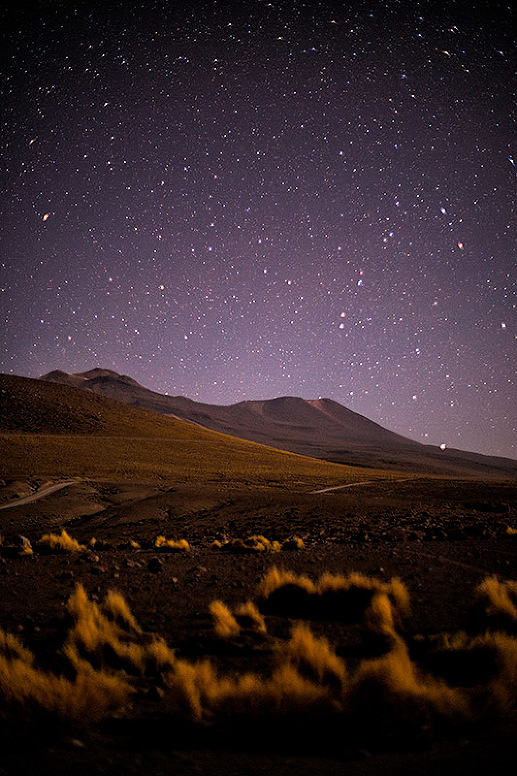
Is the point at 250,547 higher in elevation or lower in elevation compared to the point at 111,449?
higher

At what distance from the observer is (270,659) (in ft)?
12.2

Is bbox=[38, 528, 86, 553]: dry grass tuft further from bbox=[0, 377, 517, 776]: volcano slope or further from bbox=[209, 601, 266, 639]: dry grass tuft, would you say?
bbox=[209, 601, 266, 639]: dry grass tuft

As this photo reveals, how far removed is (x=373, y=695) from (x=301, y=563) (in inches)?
172

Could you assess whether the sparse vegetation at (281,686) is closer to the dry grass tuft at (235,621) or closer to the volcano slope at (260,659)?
the volcano slope at (260,659)

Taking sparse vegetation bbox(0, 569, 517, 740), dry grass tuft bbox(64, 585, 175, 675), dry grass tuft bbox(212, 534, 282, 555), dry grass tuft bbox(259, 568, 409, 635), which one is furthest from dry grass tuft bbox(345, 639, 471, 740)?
dry grass tuft bbox(212, 534, 282, 555)

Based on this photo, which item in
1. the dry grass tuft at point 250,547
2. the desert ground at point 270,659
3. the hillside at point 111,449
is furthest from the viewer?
the hillside at point 111,449

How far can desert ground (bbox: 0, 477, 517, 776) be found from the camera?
244 cm

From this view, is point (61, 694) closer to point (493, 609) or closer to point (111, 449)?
point (493, 609)

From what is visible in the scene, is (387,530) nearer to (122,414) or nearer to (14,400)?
(122,414)

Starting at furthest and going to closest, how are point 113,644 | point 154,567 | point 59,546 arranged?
1. point 59,546
2. point 154,567
3. point 113,644

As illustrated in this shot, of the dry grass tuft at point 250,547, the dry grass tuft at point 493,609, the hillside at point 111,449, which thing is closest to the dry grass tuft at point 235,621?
the dry grass tuft at point 493,609

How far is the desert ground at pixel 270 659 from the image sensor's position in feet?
8.01

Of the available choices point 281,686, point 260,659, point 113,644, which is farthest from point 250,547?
point 281,686

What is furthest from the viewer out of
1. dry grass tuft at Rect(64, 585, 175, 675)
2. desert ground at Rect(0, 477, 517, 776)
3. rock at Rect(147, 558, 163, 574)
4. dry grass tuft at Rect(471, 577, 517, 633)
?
rock at Rect(147, 558, 163, 574)
